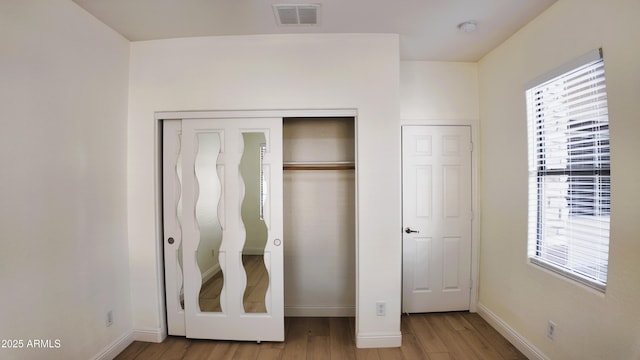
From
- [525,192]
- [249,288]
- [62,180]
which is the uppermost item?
[62,180]

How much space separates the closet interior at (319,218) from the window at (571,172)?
1.57m

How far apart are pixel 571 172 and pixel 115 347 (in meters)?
3.80

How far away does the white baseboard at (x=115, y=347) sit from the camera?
197 cm

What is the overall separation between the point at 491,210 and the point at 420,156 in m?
0.87

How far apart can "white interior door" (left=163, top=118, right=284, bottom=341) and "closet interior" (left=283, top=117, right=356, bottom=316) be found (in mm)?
471

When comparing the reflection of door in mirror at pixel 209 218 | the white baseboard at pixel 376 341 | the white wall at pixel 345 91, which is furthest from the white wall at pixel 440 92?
the white baseboard at pixel 376 341

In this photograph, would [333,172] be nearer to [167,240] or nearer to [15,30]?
[167,240]

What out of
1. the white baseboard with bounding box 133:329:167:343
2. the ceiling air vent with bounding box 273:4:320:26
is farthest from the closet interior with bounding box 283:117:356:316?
the white baseboard with bounding box 133:329:167:343

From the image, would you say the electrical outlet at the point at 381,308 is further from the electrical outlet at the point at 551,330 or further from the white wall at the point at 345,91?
the electrical outlet at the point at 551,330

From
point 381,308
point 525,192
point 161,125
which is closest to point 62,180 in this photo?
point 161,125

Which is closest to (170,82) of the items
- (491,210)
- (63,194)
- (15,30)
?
(15,30)

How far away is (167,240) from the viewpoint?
7.66 ft

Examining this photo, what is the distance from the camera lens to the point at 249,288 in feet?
7.75

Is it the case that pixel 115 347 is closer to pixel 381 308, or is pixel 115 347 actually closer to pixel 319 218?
pixel 319 218
